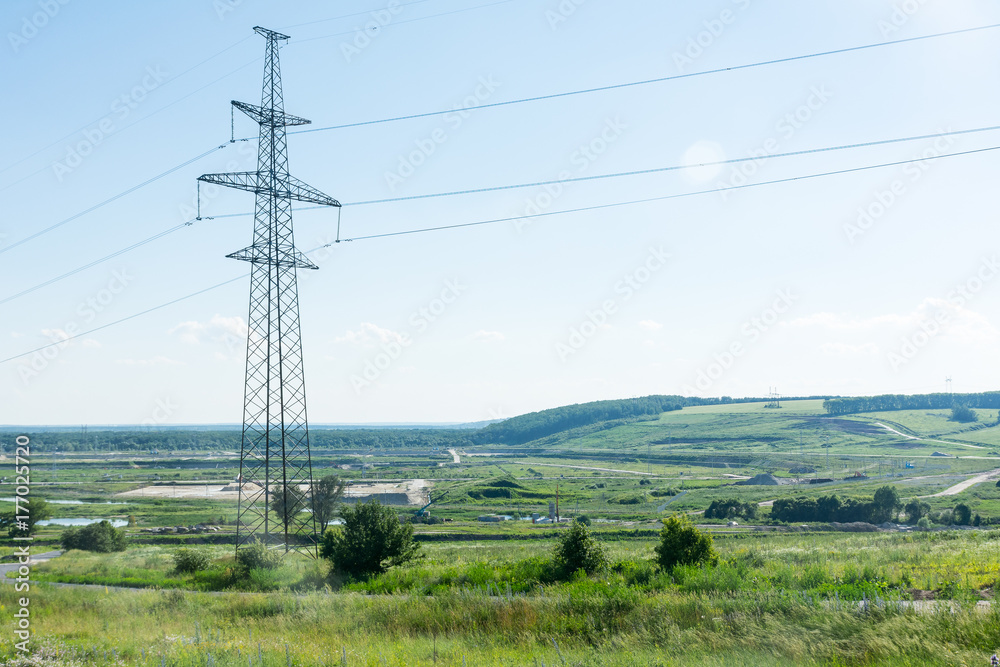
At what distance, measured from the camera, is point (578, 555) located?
866 inches

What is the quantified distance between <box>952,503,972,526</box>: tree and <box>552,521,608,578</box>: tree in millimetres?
63961

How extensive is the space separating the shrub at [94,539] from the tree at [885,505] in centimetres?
7214

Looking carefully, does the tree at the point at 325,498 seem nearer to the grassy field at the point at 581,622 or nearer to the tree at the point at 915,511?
the grassy field at the point at 581,622

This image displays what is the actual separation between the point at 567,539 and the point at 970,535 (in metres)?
26.3

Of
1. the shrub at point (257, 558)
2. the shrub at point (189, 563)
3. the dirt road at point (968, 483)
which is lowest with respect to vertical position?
the dirt road at point (968, 483)

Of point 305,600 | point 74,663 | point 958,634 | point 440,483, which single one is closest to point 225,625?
point 305,600

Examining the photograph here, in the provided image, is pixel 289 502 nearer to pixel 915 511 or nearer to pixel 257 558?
pixel 257 558

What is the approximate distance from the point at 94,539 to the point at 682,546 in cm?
4375

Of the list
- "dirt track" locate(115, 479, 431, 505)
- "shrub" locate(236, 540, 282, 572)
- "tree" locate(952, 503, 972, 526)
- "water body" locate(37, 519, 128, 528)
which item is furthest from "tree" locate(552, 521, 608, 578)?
"dirt track" locate(115, 479, 431, 505)

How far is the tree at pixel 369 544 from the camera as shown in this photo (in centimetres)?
2561

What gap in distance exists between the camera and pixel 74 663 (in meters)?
12.2

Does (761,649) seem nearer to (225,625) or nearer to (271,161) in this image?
(225,625)

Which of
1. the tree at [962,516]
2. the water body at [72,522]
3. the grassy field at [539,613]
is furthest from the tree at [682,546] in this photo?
the water body at [72,522]

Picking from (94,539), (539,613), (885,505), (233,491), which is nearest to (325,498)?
(94,539)
